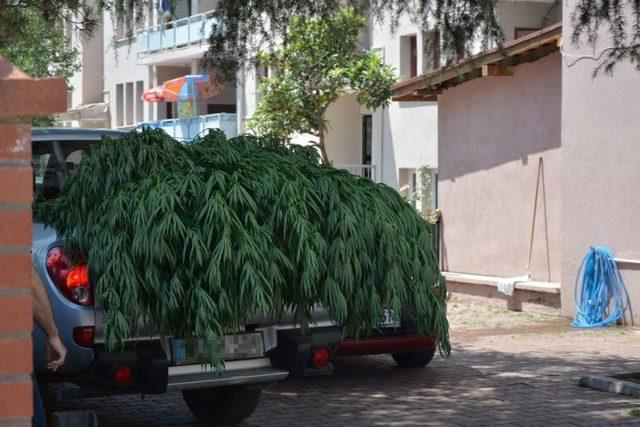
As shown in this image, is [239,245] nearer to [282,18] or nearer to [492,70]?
[282,18]

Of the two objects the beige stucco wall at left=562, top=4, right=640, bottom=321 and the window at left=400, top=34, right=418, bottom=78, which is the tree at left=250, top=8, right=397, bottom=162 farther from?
the beige stucco wall at left=562, top=4, right=640, bottom=321

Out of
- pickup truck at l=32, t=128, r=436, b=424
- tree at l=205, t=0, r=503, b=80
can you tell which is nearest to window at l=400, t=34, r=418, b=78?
tree at l=205, t=0, r=503, b=80

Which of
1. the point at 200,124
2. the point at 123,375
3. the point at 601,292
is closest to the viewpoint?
the point at 123,375

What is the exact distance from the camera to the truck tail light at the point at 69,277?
6.74 metres

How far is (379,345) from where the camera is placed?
9.87 m

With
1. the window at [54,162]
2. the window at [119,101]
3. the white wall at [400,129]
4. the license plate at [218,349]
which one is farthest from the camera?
the window at [119,101]

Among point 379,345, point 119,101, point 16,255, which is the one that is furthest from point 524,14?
point 119,101

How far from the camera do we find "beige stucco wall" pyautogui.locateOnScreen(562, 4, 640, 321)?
49.0ft

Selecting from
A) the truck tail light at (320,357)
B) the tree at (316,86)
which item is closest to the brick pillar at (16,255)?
the truck tail light at (320,357)

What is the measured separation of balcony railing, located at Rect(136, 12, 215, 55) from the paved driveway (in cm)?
3211

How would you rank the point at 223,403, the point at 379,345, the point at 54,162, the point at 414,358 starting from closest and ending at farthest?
the point at 223,403 < the point at 54,162 < the point at 379,345 < the point at 414,358

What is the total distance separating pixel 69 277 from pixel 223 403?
186 centimetres

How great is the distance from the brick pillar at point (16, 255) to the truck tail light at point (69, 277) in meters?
3.99

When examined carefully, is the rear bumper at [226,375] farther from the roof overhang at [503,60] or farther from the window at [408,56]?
the window at [408,56]
